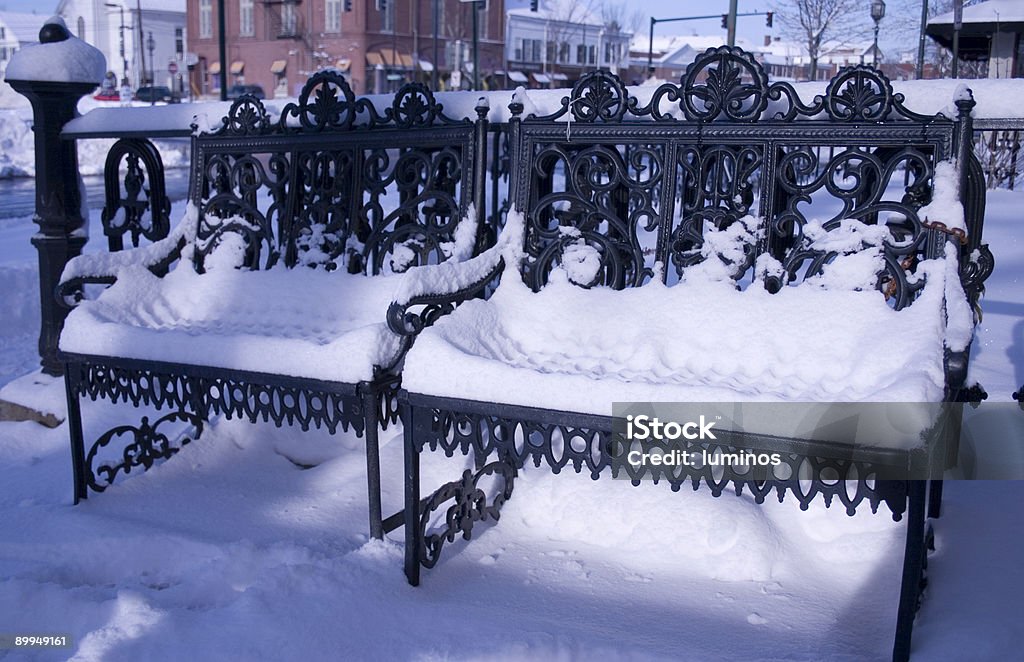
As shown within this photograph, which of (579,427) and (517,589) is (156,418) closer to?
(517,589)

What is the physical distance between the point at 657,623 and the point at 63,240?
3.70 m

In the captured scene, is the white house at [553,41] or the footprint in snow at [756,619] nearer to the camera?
the footprint in snow at [756,619]

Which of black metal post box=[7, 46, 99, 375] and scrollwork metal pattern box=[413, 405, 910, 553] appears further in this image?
black metal post box=[7, 46, 99, 375]

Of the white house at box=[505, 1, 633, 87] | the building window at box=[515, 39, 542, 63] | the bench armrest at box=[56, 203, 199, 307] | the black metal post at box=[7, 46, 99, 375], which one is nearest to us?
the bench armrest at box=[56, 203, 199, 307]

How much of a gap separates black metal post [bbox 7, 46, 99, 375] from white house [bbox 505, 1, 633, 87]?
43.9 metres

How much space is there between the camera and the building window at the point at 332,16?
1660 inches

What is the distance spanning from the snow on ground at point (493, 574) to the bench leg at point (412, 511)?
6 cm

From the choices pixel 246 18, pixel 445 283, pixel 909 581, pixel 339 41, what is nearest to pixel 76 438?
pixel 445 283

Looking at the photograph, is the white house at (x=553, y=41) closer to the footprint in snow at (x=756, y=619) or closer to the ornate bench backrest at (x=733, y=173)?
Result: the ornate bench backrest at (x=733, y=173)

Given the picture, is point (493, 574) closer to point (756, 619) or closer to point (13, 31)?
point (756, 619)

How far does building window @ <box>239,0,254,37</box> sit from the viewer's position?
45.4 m

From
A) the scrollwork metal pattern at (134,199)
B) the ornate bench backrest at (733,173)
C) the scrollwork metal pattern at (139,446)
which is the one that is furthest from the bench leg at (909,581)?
the scrollwork metal pattern at (134,199)

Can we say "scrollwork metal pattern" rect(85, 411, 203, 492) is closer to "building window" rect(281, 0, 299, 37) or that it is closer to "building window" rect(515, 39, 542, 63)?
"building window" rect(281, 0, 299, 37)

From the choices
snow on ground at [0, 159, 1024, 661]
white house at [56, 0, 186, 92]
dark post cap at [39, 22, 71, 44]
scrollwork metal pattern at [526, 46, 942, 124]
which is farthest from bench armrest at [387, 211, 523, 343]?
white house at [56, 0, 186, 92]
